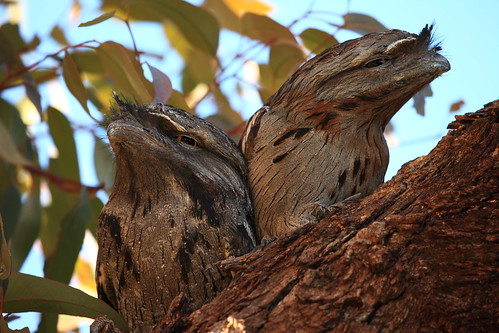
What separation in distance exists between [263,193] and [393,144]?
1756mm

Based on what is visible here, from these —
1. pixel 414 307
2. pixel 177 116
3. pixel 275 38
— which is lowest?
pixel 414 307

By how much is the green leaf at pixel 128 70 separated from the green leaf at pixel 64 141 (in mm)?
514

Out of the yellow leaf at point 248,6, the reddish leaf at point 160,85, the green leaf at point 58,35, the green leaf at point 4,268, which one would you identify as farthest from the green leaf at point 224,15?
the green leaf at point 4,268

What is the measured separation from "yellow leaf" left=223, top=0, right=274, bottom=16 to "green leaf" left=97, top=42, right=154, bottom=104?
134cm

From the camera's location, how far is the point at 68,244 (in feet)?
12.3

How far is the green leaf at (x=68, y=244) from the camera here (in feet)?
12.0

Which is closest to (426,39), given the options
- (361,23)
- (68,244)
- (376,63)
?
(376,63)

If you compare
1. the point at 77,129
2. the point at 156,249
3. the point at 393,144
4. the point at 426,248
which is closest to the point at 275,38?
the point at 393,144

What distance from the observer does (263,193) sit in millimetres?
2848

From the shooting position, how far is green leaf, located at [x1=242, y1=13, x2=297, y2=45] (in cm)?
396

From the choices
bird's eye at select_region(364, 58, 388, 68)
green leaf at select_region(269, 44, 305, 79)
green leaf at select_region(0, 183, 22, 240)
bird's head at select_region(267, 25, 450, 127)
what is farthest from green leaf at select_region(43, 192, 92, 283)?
bird's eye at select_region(364, 58, 388, 68)

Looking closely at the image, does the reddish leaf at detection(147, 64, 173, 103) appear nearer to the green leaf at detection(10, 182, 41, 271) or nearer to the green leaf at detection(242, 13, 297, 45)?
the green leaf at detection(242, 13, 297, 45)

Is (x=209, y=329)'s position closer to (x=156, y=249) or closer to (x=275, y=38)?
(x=156, y=249)

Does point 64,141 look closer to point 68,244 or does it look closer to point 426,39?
point 68,244
